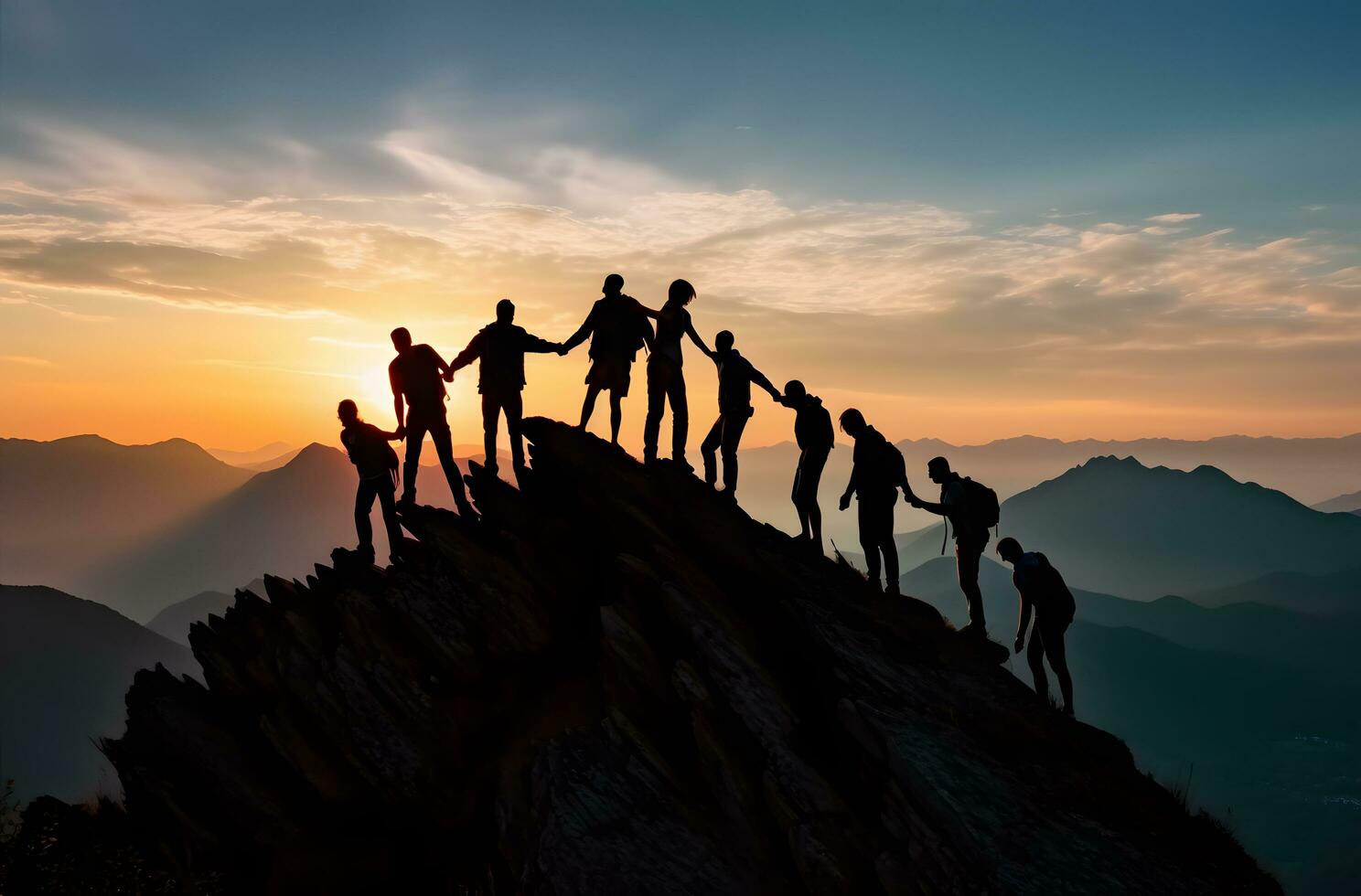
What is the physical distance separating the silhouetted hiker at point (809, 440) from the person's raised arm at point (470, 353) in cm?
624

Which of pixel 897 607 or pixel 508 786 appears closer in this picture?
pixel 508 786

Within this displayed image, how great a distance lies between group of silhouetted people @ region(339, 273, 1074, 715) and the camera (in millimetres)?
15938

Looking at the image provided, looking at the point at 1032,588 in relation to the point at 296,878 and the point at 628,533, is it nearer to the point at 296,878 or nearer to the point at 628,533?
the point at 628,533

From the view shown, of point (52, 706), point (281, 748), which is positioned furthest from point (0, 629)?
point (281, 748)

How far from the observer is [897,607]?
15883mm

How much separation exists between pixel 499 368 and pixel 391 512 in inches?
140

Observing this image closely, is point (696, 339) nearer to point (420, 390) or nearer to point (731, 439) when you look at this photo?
point (731, 439)

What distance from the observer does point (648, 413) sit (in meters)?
17.0

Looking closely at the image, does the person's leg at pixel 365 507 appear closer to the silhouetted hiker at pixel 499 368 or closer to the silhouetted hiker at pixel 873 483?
the silhouetted hiker at pixel 499 368

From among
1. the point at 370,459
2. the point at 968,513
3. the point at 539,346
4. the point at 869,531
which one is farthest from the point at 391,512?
the point at 968,513

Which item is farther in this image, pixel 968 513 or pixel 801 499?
pixel 801 499

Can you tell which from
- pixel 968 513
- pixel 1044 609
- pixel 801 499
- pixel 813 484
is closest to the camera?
pixel 1044 609

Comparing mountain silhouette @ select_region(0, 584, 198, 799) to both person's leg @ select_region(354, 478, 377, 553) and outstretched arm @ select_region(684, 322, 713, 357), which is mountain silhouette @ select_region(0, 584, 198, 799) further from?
outstretched arm @ select_region(684, 322, 713, 357)

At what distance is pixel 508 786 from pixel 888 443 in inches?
357
